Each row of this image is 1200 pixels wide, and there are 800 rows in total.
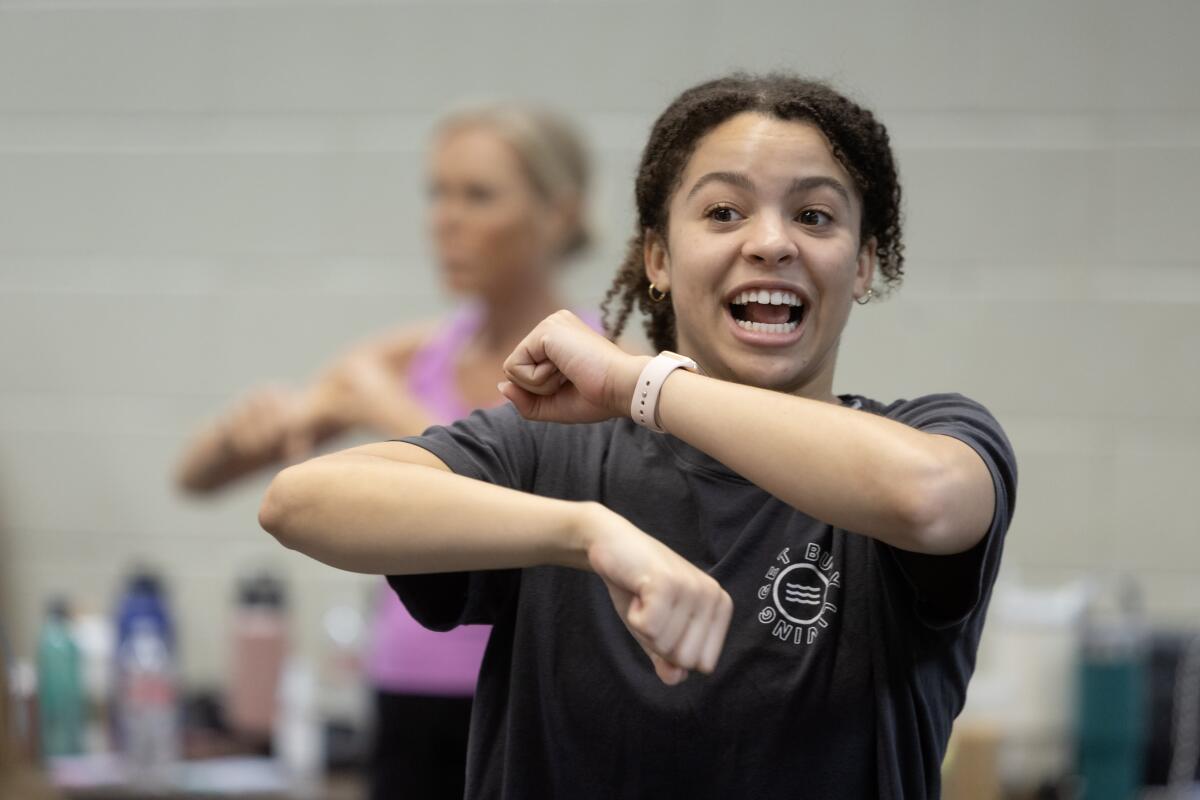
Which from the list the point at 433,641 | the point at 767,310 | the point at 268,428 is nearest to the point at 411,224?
the point at 268,428

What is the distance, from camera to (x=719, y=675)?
3.26 feet

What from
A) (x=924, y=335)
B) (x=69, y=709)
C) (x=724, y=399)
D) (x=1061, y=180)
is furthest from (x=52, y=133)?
(x=724, y=399)

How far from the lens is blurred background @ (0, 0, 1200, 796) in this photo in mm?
2740

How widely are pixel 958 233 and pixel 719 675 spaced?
1946 millimetres

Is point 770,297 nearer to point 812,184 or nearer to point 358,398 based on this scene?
point 812,184

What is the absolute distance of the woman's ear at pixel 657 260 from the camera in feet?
3.65

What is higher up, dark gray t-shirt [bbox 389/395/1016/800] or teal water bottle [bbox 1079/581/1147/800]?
dark gray t-shirt [bbox 389/395/1016/800]

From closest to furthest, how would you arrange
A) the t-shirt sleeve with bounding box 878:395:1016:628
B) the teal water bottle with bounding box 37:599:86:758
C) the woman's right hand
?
1. the woman's right hand
2. the t-shirt sleeve with bounding box 878:395:1016:628
3. the teal water bottle with bounding box 37:599:86:758

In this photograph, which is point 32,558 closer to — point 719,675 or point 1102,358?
point 1102,358

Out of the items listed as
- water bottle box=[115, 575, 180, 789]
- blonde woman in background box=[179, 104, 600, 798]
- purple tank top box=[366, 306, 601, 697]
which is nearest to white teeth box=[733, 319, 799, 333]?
purple tank top box=[366, 306, 601, 697]

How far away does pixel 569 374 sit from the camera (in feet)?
3.32

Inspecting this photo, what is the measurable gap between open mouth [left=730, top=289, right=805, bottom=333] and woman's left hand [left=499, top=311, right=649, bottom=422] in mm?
84

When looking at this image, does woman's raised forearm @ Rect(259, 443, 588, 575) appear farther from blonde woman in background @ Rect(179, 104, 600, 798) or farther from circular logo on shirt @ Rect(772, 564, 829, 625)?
blonde woman in background @ Rect(179, 104, 600, 798)

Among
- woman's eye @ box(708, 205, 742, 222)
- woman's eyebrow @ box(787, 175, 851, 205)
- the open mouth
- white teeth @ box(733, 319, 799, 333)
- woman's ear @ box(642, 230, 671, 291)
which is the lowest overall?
white teeth @ box(733, 319, 799, 333)
